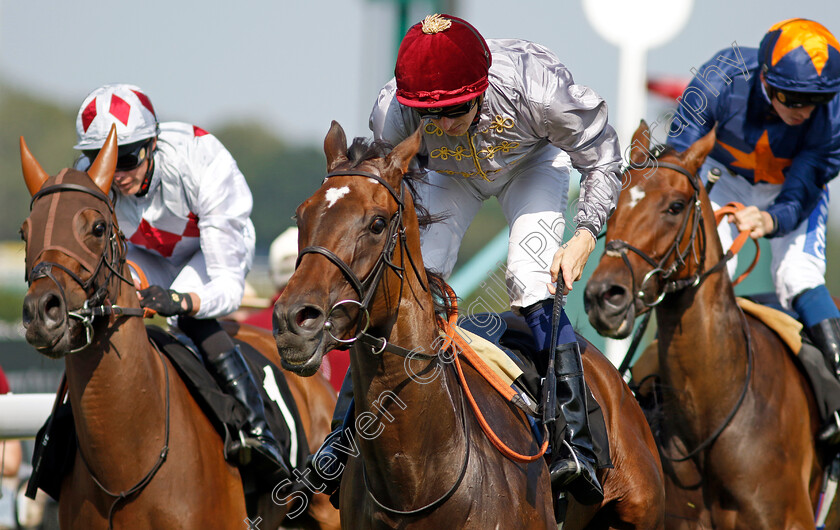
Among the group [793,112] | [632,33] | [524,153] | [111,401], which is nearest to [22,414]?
[111,401]

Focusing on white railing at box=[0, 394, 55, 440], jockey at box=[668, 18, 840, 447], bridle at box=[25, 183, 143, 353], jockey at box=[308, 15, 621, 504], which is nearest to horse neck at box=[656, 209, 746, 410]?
jockey at box=[668, 18, 840, 447]

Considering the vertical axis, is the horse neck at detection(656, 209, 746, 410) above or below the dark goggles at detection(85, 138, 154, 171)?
below

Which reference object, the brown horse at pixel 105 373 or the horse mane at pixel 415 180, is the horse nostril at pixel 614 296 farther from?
the brown horse at pixel 105 373

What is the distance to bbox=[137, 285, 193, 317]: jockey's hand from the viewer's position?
14.5ft

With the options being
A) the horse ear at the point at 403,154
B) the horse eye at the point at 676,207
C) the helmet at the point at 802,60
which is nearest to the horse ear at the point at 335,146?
the horse ear at the point at 403,154

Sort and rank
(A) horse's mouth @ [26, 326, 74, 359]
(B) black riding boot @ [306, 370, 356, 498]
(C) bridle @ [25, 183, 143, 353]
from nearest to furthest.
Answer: (B) black riding boot @ [306, 370, 356, 498] < (A) horse's mouth @ [26, 326, 74, 359] < (C) bridle @ [25, 183, 143, 353]

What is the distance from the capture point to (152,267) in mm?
5258

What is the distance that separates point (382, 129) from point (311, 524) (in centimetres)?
250

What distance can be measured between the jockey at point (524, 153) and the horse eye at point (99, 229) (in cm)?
119

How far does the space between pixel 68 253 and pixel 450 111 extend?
5.28 ft

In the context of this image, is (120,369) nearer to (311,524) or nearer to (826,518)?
(311,524)

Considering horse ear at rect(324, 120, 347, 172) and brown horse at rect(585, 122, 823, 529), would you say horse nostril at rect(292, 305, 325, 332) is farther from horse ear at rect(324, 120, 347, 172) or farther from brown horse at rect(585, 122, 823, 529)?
brown horse at rect(585, 122, 823, 529)

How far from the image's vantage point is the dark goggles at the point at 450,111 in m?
3.46

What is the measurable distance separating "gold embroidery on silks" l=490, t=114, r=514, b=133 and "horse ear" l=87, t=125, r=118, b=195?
1653mm
